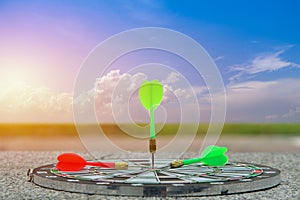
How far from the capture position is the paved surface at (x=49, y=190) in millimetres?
3836

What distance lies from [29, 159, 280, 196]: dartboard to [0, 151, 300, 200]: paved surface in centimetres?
7

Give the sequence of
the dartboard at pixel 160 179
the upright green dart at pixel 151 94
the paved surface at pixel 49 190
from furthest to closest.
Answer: the upright green dart at pixel 151 94 < the paved surface at pixel 49 190 < the dartboard at pixel 160 179

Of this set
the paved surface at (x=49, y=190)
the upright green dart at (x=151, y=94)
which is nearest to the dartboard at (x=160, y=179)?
the paved surface at (x=49, y=190)

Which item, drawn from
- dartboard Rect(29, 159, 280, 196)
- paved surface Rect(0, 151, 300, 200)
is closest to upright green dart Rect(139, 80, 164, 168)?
dartboard Rect(29, 159, 280, 196)

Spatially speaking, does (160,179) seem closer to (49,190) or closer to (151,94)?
(151,94)

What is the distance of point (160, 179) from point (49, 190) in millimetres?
1053

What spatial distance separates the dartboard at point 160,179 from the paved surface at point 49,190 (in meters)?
0.07

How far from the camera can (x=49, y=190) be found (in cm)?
403

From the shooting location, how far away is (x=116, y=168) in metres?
4.57

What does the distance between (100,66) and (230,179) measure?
173 cm

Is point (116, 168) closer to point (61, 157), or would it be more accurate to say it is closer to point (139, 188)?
point (61, 157)

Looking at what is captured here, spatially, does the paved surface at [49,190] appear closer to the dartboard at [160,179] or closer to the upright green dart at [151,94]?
the dartboard at [160,179]

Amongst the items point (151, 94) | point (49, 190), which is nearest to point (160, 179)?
point (151, 94)

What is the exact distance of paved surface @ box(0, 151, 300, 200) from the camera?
12.6 feet
